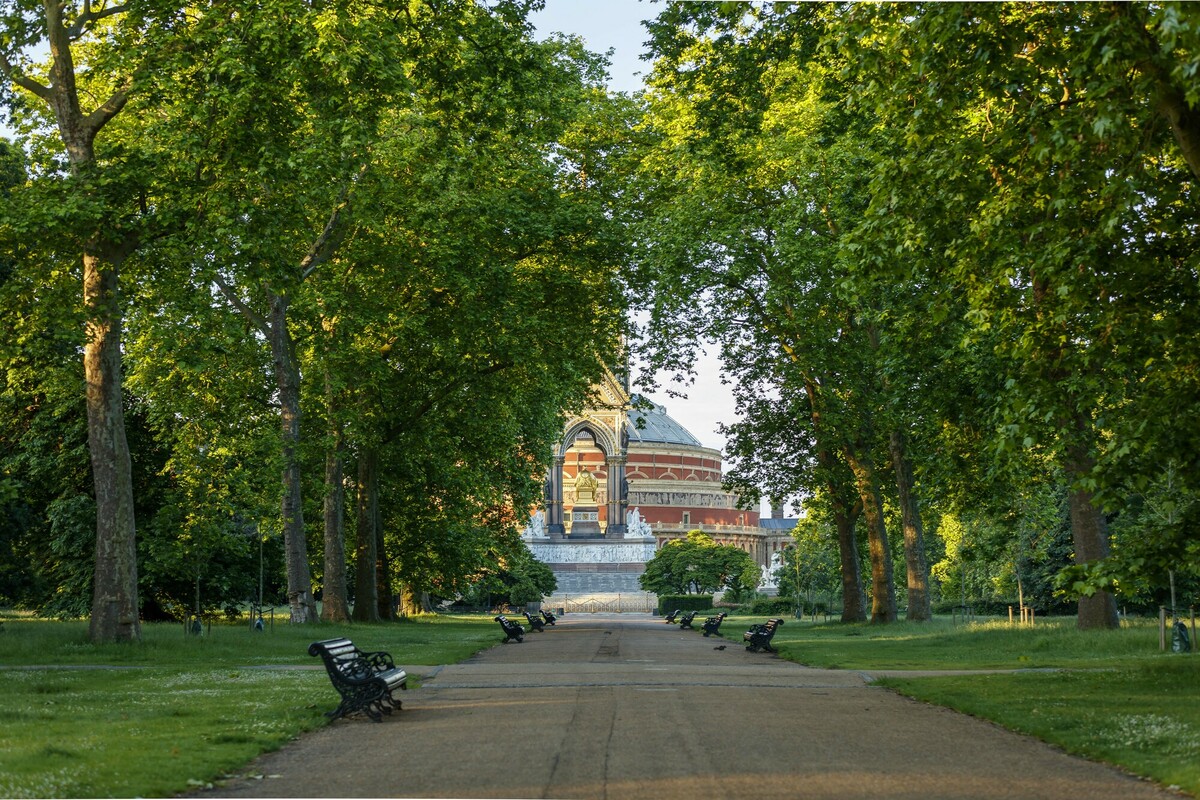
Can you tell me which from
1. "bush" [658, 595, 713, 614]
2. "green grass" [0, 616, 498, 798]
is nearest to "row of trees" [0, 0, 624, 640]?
"green grass" [0, 616, 498, 798]

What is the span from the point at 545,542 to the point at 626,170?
7666cm

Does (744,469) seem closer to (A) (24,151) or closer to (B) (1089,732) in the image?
(A) (24,151)

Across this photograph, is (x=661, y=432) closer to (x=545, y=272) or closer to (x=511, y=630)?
(x=545, y=272)

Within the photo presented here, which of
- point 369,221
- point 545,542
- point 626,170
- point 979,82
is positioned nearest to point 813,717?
point 979,82

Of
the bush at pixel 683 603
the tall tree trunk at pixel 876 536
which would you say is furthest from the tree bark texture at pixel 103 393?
the bush at pixel 683 603

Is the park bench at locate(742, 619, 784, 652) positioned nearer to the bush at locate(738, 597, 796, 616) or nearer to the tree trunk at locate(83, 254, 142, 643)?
the tree trunk at locate(83, 254, 142, 643)

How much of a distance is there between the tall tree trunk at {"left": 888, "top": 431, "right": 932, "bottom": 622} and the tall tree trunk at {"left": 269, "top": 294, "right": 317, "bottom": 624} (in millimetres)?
17913

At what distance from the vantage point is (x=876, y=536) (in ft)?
138

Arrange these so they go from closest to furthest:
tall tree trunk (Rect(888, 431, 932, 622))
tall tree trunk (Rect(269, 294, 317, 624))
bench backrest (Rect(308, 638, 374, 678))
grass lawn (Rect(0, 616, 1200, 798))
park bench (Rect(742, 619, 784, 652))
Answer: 1. grass lawn (Rect(0, 616, 1200, 798))
2. bench backrest (Rect(308, 638, 374, 678))
3. park bench (Rect(742, 619, 784, 652))
4. tall tree trunk (Rect(269, 294, 317, 624))
5. tall tree trunk (Rect(888, 431, 932, 622))

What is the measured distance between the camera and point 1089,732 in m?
13.1

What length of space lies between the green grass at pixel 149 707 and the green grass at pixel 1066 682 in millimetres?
8006

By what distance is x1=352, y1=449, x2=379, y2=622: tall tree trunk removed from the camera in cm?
4334

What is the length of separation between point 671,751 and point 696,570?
276 feet

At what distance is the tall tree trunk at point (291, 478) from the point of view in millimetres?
35219
